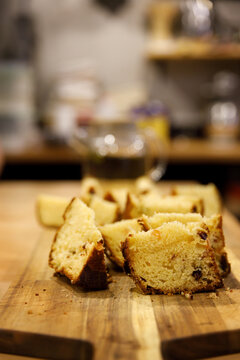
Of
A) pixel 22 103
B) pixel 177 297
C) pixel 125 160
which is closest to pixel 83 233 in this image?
pixel 177 297

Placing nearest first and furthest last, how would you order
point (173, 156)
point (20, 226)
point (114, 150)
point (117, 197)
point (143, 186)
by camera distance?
point (117, 197)
point (20, 226)
point (143, 186)
point (114, 150)
point (173, 156)

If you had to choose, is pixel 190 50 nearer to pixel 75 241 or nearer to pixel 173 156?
pixel 173 156

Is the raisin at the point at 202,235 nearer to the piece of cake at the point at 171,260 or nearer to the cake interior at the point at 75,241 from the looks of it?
the piece of cake at the point at 171,260

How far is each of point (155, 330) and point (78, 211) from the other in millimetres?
372

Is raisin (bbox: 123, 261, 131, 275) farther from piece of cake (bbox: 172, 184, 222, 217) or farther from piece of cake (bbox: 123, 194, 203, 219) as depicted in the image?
piece of cake (bbox: 172, 184, 222, 217)

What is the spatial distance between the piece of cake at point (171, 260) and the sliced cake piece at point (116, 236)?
0.30 ft

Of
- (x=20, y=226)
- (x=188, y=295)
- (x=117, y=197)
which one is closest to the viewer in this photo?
(x=188, y=295)

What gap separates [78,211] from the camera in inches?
42.6

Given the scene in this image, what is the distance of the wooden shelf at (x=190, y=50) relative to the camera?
376 centimetres

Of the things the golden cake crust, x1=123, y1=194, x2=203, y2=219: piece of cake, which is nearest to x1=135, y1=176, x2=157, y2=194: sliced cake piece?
x1=123, y1=194, x2=203, y2=219: piece of cake

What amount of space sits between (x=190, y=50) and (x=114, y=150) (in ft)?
7.17

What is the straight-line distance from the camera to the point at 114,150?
1.82 metres

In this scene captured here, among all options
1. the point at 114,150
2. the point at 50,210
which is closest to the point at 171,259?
the point at 50,210

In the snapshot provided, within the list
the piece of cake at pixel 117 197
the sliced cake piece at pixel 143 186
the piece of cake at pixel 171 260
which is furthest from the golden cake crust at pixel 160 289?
the sliced cake piece at pixel 143 186
